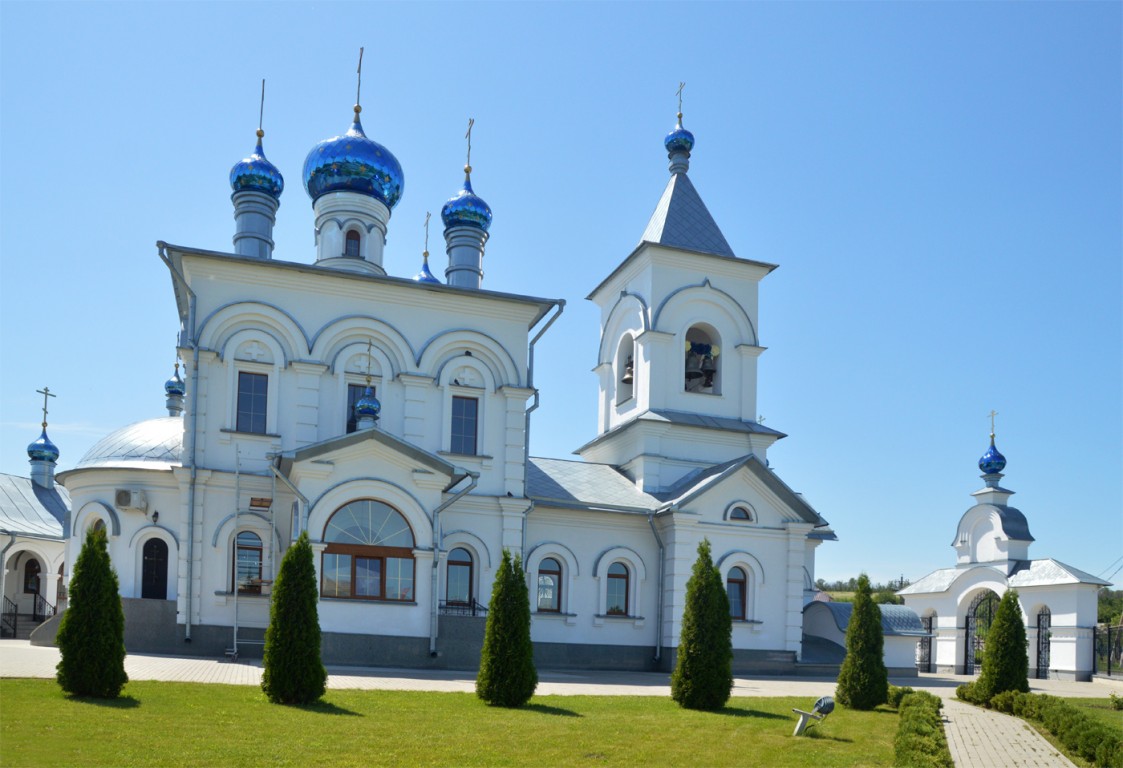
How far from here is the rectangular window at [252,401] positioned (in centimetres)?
1898

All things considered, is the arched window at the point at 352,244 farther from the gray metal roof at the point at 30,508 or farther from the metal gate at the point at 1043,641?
the metal gate at the point at 1043,641

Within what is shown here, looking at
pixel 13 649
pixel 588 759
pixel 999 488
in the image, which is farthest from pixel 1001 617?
pixel 13 649

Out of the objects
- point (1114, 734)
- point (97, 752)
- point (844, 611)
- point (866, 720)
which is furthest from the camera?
point (844, 611)

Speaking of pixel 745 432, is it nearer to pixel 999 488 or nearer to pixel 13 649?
pixel 999 488

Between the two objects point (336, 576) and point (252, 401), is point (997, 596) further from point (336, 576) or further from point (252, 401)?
point (252, 401)

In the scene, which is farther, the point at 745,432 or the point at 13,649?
the point at 745,432

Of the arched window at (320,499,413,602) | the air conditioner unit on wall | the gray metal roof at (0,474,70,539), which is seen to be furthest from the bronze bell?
the gray metal roof at (0,474,70,539)

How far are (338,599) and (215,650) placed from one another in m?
2.41

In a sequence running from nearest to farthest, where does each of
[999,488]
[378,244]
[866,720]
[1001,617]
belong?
[866,720] < [1001,617] < [378,244] < [999,488]

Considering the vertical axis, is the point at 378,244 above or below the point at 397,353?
above

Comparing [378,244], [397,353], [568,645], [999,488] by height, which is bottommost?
[568,645]

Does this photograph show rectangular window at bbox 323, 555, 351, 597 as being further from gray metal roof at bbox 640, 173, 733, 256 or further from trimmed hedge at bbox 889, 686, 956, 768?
gray metal roof at bbox 640, 173, 733, 256

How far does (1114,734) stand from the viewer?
36.2 feet

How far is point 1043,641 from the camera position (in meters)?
27.1
